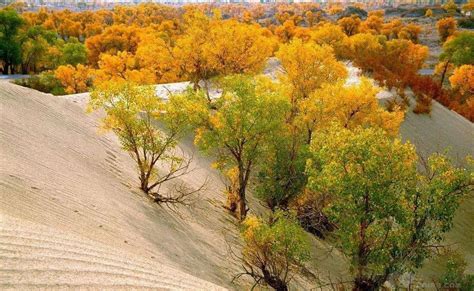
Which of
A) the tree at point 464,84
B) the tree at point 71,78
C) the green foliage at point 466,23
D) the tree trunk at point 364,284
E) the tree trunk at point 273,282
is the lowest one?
the tree at point 71,78

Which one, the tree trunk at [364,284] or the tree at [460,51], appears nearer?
the tree trunk at [364,284]

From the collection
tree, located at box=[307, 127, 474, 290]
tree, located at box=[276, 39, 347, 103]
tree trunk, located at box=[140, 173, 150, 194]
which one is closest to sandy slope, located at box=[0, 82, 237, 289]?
tree trunk, located at box=[140, 173, 150, 194]

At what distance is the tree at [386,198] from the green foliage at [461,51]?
141 feet

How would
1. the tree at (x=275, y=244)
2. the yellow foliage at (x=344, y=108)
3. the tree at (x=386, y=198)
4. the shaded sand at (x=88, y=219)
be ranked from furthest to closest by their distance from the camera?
the yellow foliage at (x=344, y=108), the tree at (x=275, y=244), the tree at (x=386, y=198), the shaded sand at (x=88, y=219)

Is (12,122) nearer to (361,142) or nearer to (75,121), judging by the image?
(75,121)

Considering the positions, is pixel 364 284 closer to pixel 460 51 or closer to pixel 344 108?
pixel 344 108

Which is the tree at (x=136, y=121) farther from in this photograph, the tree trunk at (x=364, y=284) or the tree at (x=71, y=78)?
the tree at (x=71, y=78)

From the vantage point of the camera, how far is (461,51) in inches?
1833

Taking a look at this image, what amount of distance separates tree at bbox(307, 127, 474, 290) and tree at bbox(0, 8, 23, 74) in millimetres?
46220

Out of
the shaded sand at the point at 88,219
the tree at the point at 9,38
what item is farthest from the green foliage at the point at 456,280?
the tree at the point at 9,38

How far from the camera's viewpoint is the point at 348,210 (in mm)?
8953

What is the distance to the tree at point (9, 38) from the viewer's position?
46000 millimetres

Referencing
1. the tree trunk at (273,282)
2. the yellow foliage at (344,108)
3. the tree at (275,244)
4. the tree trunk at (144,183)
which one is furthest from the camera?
the yellow foliage at (344,108)

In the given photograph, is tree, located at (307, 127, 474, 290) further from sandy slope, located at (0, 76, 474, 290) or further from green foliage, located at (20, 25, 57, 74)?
green foliage, located at (20, 25, 57, 74)
